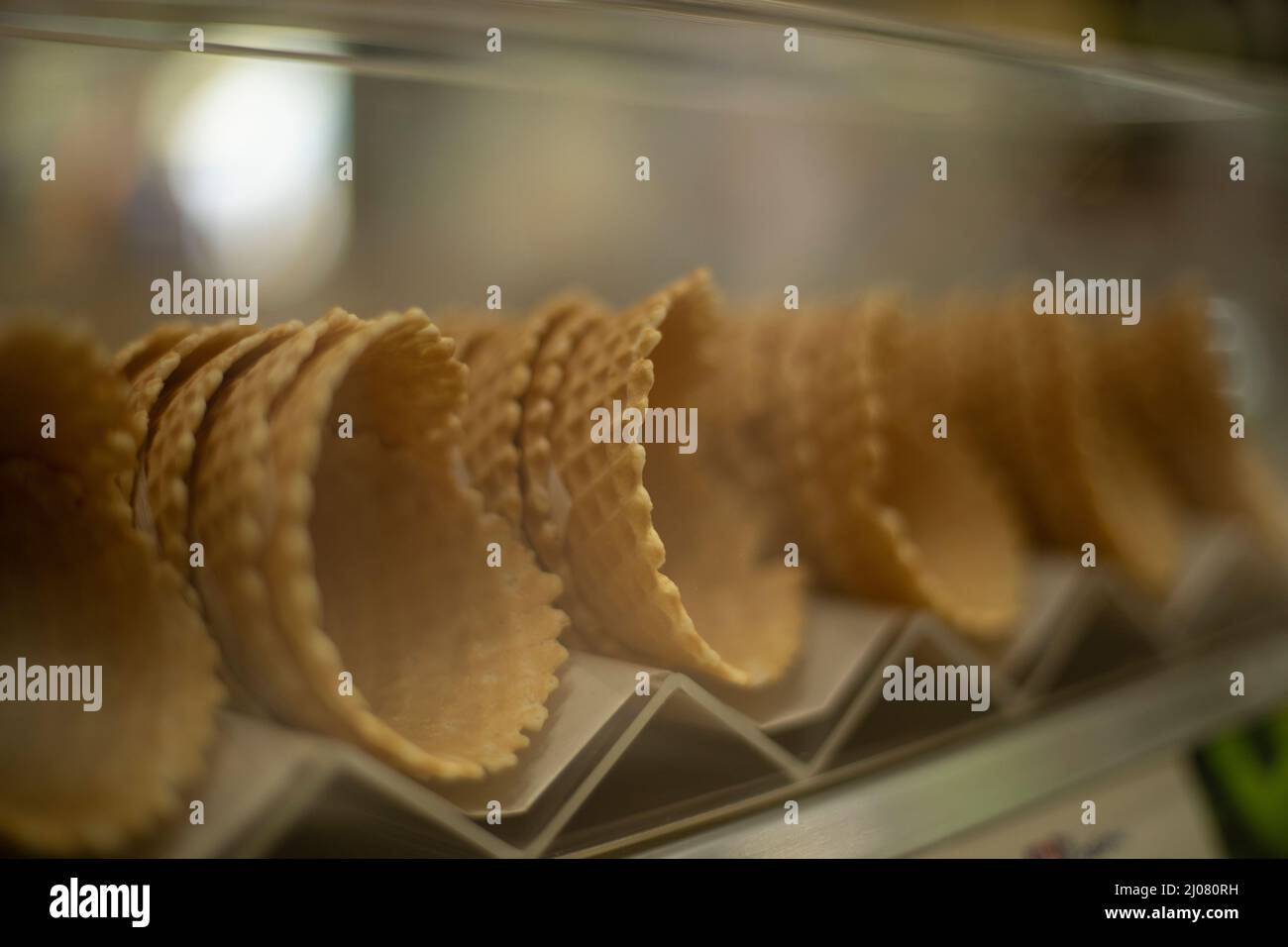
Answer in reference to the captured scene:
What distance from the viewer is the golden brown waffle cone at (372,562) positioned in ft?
1.32

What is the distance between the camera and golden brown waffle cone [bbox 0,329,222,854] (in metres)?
0.41

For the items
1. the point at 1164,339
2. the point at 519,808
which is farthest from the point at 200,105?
the point at 1164,339

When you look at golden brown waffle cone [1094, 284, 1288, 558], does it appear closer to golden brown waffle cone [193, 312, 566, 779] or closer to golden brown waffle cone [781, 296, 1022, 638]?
golden brown waffle cone [781, 296, 1022, 638]

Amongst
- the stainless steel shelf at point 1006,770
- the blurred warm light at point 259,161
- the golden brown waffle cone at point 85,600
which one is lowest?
the stainless steel shelf at point 1006,770

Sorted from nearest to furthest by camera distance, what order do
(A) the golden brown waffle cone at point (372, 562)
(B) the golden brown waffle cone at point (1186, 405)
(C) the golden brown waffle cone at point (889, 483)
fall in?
(A) the golden brown waffle cone at point (372, 562) < (C) the golden brown waffle cone at point (889, 483) < (B) the golden brown waffle cone at point (1186, 405)

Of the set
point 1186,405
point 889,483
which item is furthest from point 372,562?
point 1186,405

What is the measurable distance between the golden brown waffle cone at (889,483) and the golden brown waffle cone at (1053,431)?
2.0 inches

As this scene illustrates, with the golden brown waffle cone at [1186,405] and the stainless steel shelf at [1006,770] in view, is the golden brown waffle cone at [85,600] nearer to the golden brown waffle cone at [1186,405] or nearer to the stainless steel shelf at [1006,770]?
the stainless steel shelf at [1006,770]

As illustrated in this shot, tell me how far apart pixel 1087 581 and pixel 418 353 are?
2.06 ft

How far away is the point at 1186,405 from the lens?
1.03 m

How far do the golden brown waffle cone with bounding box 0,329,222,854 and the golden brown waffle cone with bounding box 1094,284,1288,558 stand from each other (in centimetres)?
92

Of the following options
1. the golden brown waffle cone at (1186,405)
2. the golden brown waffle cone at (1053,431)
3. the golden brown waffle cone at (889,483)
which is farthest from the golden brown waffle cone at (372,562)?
the golden brown waffle cone at (1186,405)

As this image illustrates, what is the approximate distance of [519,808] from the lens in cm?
48
